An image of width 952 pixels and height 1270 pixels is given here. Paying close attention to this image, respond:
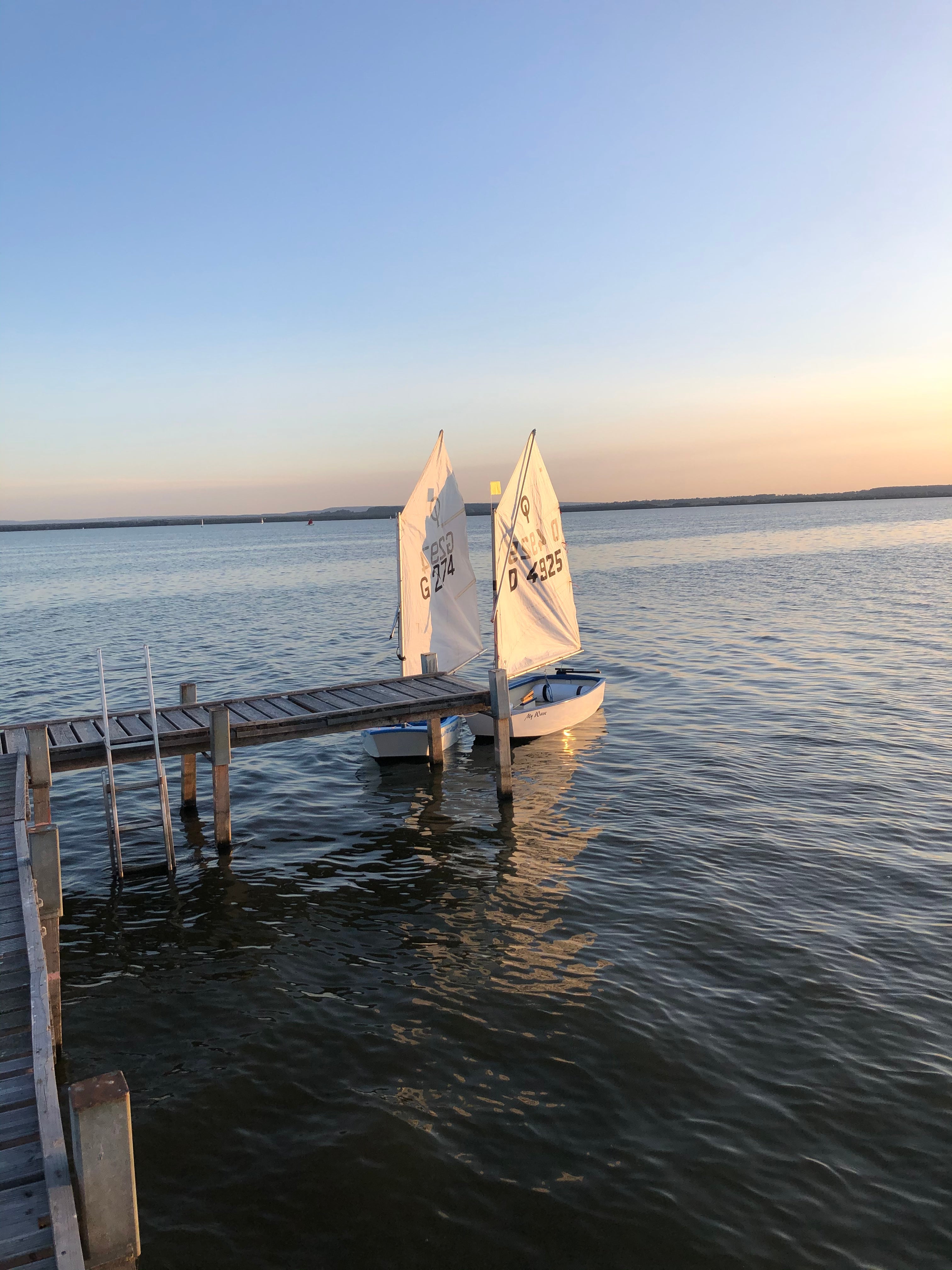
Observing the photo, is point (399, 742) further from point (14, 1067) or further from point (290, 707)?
point (14, 1067)

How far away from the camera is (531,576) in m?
23.0

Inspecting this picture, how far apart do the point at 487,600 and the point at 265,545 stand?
123 meters

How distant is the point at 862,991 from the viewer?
34.9ft

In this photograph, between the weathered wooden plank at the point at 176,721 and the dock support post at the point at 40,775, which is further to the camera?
the weathered wooden plank at the point at 176,721

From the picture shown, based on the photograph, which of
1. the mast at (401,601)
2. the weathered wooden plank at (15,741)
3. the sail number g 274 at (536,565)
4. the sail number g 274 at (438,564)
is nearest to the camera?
the weathered wooden plank at (15,741)

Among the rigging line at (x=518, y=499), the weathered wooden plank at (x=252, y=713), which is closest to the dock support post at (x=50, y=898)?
the weathered wooden plank at (x=252, y=713)

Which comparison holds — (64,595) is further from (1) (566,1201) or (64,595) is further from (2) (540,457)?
(1) (566,1201)

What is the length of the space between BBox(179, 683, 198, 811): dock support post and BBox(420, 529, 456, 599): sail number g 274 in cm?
714

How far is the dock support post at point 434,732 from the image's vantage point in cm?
2047

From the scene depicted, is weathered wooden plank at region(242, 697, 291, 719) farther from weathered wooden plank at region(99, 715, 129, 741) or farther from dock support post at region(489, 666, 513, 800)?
dock support post at region(489, 666, 513, 800)

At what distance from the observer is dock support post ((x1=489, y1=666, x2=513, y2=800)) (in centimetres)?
1792

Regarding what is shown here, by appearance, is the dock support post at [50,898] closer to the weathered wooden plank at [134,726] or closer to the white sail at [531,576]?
the weathered wooden plank at [134,726]

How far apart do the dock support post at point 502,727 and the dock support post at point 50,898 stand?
9.57 metres

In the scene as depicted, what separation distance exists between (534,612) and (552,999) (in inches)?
543
